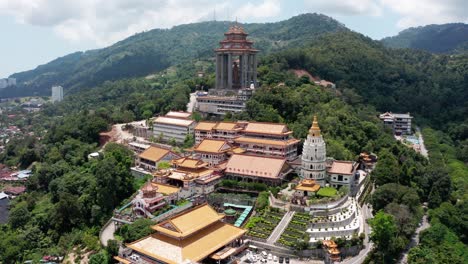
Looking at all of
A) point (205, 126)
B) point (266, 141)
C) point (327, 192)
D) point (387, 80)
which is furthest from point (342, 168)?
point (387, 80)

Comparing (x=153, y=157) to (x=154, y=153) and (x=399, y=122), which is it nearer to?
(x=154, y=153)

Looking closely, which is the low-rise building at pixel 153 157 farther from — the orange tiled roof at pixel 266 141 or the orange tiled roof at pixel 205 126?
the orange tiled roof at pixel 266 141

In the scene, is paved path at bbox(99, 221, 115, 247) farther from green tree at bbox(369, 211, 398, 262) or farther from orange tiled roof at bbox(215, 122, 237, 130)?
green tree at bbox(369, 211, 398, 262)

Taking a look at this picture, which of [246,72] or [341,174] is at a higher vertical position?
[246,72]

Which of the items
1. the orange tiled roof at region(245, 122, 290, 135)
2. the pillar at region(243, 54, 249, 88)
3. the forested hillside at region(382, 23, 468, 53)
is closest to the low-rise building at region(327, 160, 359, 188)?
the orange tiled roof at region(245, 122, 290, 135)

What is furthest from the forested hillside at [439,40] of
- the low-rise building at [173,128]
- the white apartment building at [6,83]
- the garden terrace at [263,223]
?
the white apartment building at [6,83]

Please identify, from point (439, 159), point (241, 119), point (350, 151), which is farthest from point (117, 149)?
point (439, 159)

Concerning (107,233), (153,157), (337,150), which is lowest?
(107,233)
